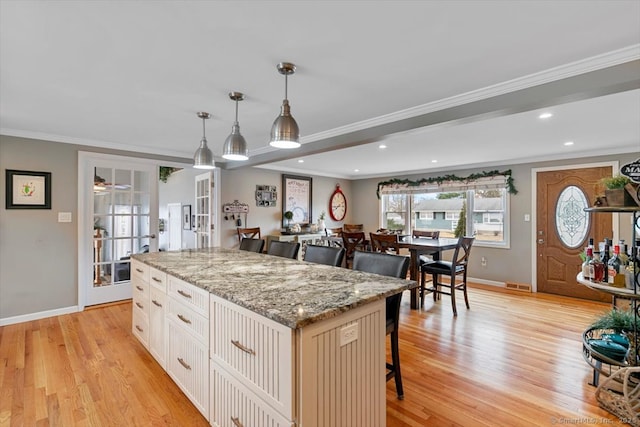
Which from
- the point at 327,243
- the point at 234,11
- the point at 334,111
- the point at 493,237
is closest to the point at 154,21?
the point at 234,11

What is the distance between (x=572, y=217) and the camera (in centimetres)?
477

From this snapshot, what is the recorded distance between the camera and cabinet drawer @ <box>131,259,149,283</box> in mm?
2660

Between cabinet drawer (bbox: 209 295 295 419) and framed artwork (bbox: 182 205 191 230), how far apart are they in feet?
19.0

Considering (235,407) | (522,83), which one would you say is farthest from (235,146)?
(522,83)

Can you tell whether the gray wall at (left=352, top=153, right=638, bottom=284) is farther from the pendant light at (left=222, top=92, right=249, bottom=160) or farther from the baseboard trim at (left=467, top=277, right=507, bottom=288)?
the pendant light at (left=222, top=92, right=249, bottom=160)

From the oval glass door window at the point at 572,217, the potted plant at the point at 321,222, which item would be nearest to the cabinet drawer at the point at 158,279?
the potted plant at the point at 321,222

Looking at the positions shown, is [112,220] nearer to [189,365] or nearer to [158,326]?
[158,326]

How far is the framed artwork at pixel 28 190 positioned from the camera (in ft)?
11.7

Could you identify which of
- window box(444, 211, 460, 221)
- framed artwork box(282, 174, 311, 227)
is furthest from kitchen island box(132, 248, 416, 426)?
window box(444, 211, 460, 221)

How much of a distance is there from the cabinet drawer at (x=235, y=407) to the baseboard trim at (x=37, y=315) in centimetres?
339

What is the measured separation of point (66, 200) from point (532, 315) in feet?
19.8

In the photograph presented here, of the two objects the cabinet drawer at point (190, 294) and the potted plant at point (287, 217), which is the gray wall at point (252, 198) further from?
the cabinet drawer at point (190, 294)

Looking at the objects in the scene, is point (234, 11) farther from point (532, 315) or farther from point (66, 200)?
point (532, 315)

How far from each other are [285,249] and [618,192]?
8.40ft
